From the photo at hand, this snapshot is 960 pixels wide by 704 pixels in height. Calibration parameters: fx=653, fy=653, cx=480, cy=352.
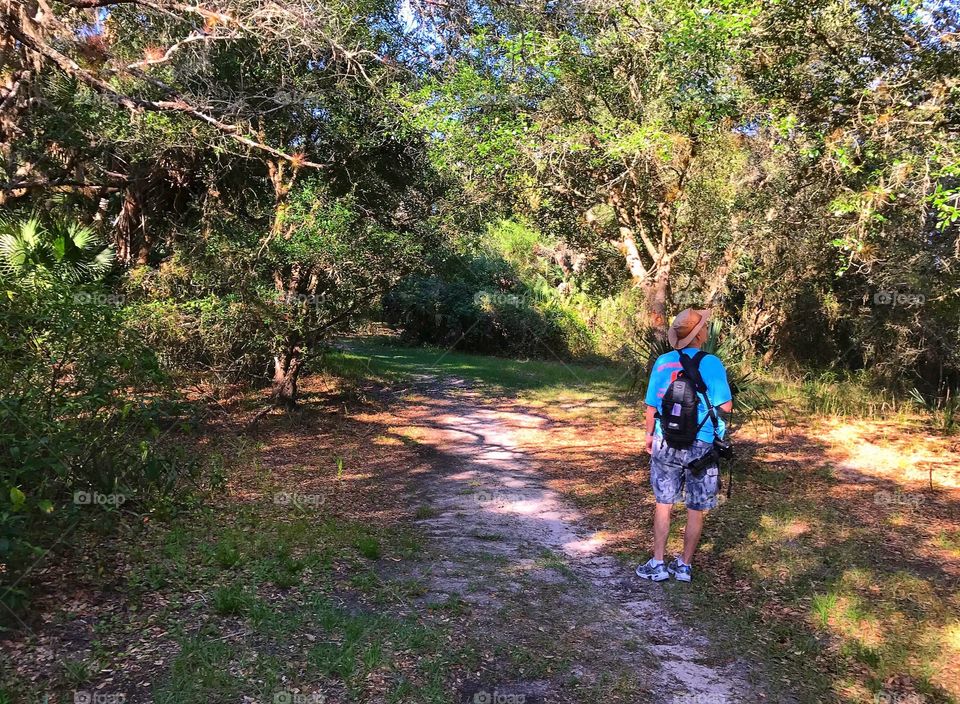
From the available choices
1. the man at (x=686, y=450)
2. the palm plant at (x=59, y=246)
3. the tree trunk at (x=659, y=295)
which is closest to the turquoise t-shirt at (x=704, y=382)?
the man at (x=686, y=450)

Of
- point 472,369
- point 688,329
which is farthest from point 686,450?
point 472,369

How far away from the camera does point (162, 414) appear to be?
5.18m

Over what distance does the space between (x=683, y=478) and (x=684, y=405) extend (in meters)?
0.55

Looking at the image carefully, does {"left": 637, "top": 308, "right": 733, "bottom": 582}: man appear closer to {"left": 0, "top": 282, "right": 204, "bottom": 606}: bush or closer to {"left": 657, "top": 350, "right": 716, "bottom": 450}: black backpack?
{"left": 657, "top": 350, "right": 716, "bottom": 450}: black backpack

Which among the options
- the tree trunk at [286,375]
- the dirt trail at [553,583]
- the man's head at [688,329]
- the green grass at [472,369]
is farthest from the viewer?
the green grass at [472,369]

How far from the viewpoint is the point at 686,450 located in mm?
4582

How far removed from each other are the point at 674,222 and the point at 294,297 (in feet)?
18.4

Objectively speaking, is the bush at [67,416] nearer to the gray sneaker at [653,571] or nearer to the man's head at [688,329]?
the gray sneaker at [653,571]

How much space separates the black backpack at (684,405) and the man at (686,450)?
37 millimetres

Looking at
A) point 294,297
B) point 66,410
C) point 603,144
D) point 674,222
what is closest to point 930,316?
point 674,222

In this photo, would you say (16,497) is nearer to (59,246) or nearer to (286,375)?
(59,246)

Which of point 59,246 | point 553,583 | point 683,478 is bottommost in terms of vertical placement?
point 553,583

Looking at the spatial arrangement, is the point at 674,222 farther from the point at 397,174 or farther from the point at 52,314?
the point at 52,314

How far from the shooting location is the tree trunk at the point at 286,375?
10.4 m
